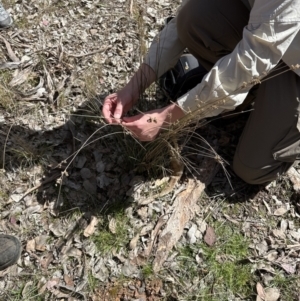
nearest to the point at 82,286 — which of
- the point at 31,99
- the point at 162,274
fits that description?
the point at 162,274

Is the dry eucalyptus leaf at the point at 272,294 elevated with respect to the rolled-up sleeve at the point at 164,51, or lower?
lower

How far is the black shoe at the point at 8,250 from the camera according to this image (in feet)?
6.55

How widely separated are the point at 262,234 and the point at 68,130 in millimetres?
1225

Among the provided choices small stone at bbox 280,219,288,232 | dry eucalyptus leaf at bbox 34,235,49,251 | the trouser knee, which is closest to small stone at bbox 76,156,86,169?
dry eucalyptus leaf at bbox 34,235,49,251

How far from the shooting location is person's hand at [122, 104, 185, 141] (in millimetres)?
1853

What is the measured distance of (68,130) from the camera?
2.45m

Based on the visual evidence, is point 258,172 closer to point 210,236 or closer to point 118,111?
point 210,236

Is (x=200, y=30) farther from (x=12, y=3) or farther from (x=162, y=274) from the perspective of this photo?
(x=12, y=3)

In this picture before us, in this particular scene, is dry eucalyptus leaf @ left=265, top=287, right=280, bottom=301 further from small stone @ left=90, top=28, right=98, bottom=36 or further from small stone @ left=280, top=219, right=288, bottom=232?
small stone @ left=90, top=28, right=98, bottom=36

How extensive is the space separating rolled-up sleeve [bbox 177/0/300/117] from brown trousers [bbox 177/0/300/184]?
396 mm

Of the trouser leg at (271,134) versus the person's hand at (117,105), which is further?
the trouser leg at (271,134)

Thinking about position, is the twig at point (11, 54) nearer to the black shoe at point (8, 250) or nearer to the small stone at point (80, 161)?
the small stone at point (80, 161)

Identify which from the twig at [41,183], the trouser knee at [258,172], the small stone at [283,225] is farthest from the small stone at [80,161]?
the small stone at [283,225]

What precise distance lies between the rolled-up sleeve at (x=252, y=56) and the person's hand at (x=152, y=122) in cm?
5
